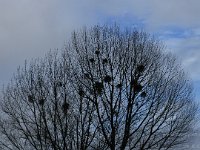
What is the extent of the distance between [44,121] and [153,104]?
5.79 meters

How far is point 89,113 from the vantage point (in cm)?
1938

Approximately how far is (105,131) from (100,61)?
3.69 metres

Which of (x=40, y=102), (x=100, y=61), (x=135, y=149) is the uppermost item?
(x=100, y=61)

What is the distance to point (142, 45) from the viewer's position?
20.0 metres

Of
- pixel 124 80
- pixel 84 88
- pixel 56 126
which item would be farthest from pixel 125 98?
pixel 56 126

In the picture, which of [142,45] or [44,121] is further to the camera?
[142,45]

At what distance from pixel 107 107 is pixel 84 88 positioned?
1.59 metres

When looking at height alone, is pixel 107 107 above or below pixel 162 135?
above

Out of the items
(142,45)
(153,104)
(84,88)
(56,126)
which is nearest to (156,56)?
(142,45)

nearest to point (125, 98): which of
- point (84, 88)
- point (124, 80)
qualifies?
point (124, 80)

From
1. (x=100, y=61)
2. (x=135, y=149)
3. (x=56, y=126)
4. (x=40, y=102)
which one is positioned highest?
(x=100, y=61)

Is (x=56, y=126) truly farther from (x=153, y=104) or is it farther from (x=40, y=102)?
(x=153, y=104)

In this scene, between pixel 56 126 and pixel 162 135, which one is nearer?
pixel 56 126

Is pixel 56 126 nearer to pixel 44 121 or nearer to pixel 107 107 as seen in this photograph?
pixel 44 121
